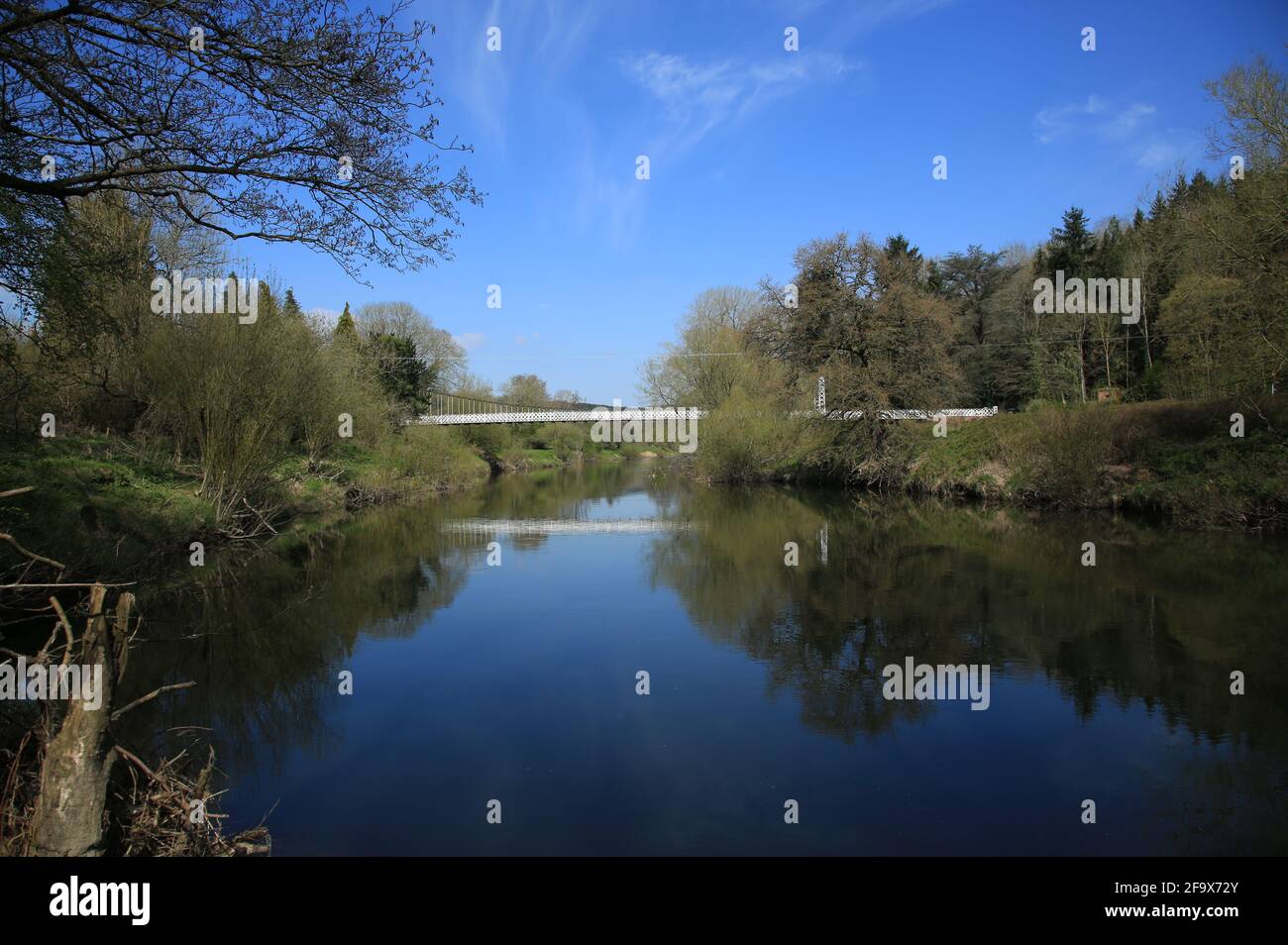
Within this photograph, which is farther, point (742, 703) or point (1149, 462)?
point (1149, 462)

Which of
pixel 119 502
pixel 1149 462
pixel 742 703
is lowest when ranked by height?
pixel 742 703

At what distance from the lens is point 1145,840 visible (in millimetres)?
4617

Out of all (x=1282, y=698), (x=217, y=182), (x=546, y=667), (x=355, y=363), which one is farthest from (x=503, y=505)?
(x=1282, y=698)

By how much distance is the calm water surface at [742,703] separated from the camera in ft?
16.3
